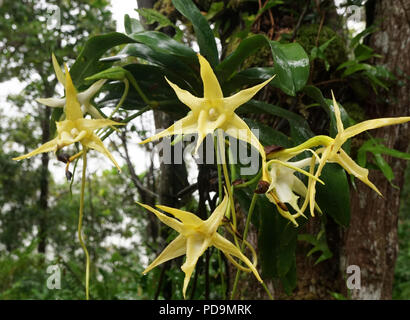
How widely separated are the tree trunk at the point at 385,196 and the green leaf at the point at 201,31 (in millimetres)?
483

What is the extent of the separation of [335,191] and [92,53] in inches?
14.8

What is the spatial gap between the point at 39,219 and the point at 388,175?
2.24 m

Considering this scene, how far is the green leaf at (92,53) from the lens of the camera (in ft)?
1.61

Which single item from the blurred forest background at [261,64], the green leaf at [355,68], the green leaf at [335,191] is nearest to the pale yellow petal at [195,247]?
the green leaf at [335,191]

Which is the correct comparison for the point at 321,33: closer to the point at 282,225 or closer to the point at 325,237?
the point at 325,237

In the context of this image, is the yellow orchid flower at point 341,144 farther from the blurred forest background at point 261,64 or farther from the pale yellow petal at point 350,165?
the blurred forest background at point 261,64

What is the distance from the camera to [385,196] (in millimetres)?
873

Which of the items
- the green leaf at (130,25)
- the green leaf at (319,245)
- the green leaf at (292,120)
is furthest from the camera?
the green leaf at (319,245)

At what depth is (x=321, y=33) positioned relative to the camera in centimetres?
91

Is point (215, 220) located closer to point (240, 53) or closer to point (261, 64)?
point (240, 53)

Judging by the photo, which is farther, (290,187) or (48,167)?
(48,167)

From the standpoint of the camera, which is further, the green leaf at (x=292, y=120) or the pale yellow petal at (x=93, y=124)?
the green leaf at (x=292, y=120)

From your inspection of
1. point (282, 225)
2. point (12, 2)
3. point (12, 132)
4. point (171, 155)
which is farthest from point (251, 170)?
point (12, 132)

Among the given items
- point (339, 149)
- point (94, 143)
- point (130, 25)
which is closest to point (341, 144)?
point (339, 149)
